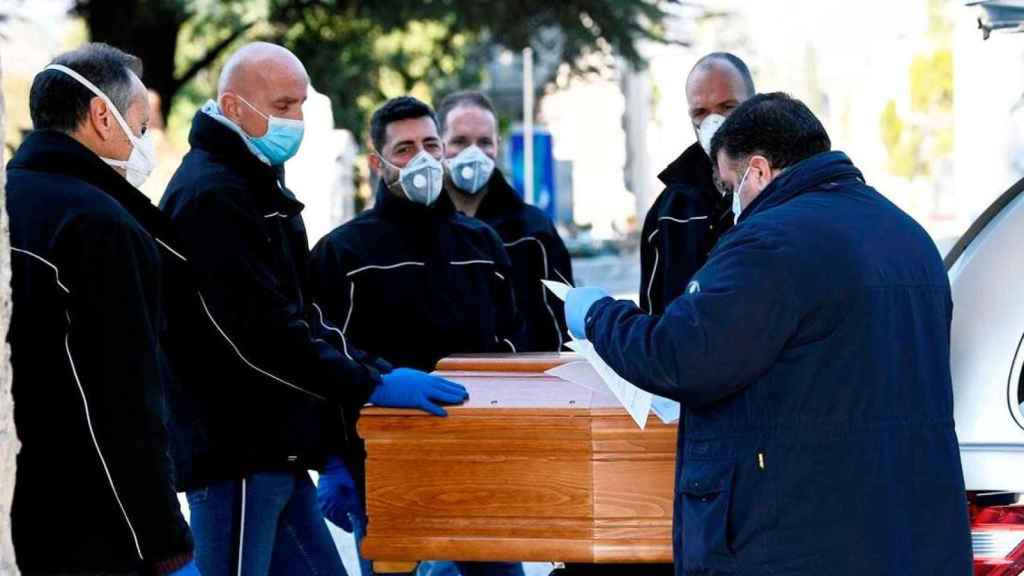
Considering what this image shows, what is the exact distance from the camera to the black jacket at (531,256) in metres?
6.30

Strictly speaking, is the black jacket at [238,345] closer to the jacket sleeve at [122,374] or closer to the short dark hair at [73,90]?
the short dark hair at [73,90]

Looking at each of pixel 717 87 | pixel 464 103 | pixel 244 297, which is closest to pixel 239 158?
pixel 244 297

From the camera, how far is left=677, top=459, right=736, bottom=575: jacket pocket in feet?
10.8

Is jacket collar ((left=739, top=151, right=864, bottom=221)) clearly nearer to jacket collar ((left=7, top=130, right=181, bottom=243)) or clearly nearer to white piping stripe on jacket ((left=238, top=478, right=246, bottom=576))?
jacket collar ((left=7, top=130, right=181, bottom=243))

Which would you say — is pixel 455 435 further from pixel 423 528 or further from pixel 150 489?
pixel 150 489

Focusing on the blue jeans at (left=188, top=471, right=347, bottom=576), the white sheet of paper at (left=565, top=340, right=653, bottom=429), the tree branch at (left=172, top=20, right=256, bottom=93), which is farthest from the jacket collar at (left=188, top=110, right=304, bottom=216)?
the tree branch at (left=172, top=20, right=256, bottom=93)

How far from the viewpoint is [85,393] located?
3209mm

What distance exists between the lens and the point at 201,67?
70.6 ft

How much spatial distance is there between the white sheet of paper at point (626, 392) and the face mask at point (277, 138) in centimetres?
137

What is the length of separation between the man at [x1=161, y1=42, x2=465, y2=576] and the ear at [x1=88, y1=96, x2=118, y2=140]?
66 cm

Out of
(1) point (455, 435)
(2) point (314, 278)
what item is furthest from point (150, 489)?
(2) point (314, 278)

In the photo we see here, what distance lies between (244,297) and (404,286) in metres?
0.92

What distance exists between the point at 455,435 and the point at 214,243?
87 cm

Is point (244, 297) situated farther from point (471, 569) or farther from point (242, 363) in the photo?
point (471, 569)
